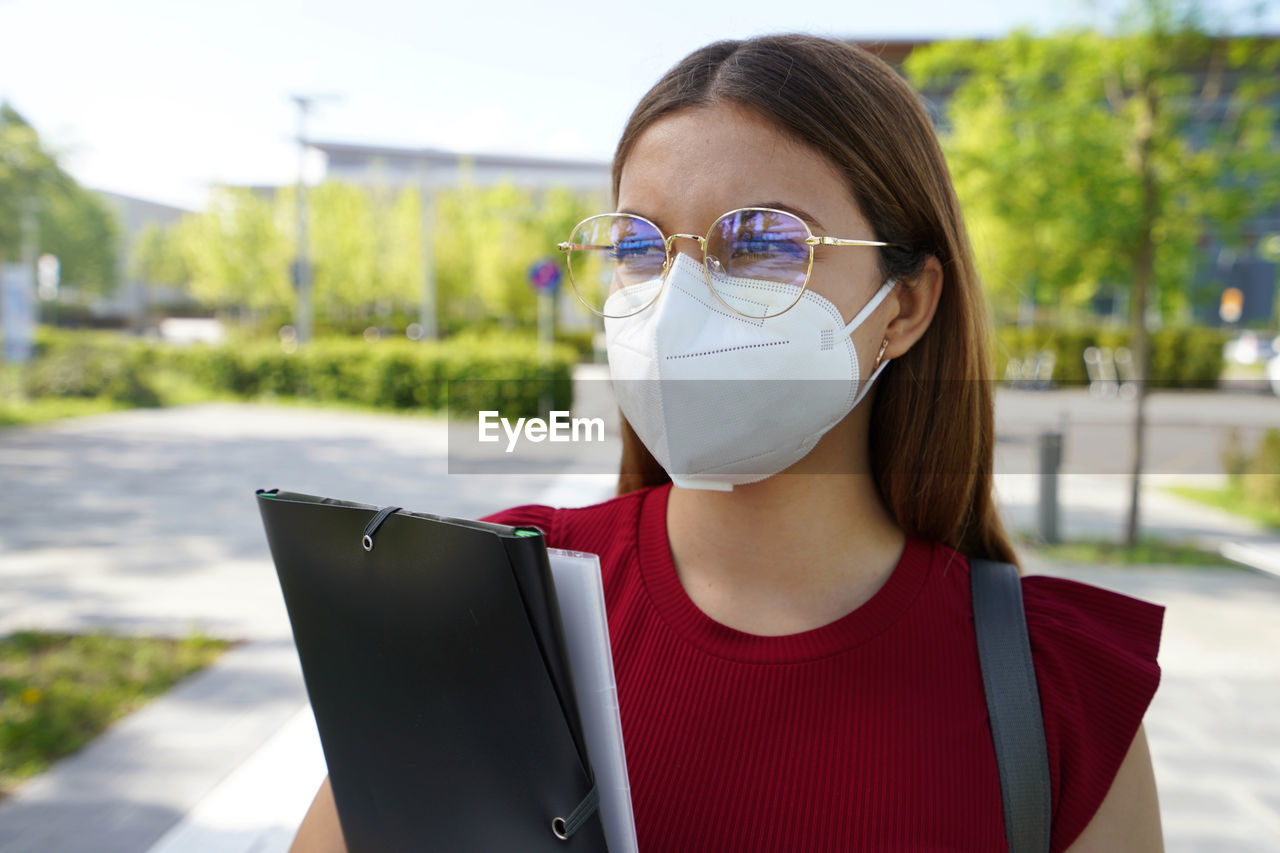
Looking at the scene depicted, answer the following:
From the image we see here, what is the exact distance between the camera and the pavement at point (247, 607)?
359cm

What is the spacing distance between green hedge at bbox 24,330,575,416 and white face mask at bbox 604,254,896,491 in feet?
44.9

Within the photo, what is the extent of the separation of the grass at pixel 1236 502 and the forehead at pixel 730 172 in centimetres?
958

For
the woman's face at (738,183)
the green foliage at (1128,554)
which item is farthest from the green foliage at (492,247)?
the woman's face at (738,183)

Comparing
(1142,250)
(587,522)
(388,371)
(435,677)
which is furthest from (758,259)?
(388,371)

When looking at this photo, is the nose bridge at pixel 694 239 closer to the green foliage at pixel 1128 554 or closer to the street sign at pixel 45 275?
the green foliage at pixel 1128 554

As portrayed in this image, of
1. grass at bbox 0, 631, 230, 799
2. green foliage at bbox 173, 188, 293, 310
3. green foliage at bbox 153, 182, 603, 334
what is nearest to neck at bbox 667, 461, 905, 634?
grass at bbox 0, 631, 230, 799

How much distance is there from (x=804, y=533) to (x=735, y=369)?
0.83ft

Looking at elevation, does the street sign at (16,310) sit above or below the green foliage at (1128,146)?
below

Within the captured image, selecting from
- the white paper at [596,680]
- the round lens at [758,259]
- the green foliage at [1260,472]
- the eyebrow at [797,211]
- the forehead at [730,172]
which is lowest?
Result: the green foliage at [1260,472]

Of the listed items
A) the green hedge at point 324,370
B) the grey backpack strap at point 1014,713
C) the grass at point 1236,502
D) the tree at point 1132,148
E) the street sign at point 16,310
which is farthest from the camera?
the street sign at point 16,310

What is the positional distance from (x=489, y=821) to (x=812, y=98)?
3.01 ft

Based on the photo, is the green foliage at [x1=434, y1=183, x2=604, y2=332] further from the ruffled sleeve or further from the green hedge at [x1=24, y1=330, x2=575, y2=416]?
the ruffled sleeve

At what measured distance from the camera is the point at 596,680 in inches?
35.8

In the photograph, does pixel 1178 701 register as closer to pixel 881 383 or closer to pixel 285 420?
pixel 881 383
